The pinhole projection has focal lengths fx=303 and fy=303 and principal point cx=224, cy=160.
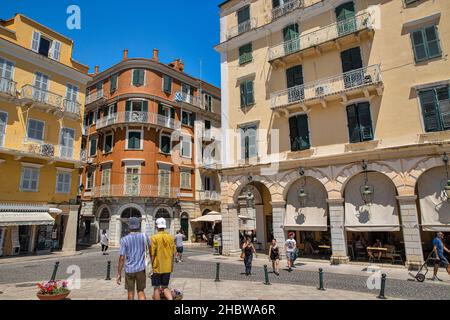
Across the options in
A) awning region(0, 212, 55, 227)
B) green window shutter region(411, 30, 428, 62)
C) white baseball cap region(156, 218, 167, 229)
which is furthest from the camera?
awning region(0, 212, 55, 227)

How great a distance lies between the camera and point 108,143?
31.4m

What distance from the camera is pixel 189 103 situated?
111 feet

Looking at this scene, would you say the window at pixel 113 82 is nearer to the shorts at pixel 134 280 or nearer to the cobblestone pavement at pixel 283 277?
the cobblestone pavement at pixel 283 277

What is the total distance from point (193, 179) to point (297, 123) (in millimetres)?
17567

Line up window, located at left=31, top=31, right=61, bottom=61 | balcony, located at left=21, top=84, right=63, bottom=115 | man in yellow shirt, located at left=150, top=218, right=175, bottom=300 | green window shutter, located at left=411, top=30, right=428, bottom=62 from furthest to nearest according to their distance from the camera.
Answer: window, located at left=31, top=31, right=61, bottom=61, balcony, located at left=21, top=84, right=63, bottom=115, green window shutter, located at left=411, top=30, right=428, bottom=62, man in yellow shirt, located at left=150, top=218, right=175, bottom=300

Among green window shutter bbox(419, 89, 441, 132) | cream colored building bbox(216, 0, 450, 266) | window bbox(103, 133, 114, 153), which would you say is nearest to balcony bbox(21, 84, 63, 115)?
window bbox(103, 133, 114, 153)

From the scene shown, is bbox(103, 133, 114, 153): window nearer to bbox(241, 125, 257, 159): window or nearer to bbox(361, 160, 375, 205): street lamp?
bbox(241, 125, 257, 159): window

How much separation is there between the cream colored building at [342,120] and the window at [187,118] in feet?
40.1

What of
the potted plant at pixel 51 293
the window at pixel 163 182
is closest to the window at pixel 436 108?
the potted plant at pixel 51 293

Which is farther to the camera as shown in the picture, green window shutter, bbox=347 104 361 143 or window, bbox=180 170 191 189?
window, bbox=180 170 191 189

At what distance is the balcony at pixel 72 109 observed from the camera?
77.1 ft

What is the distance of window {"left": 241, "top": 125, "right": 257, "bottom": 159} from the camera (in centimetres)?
2003
